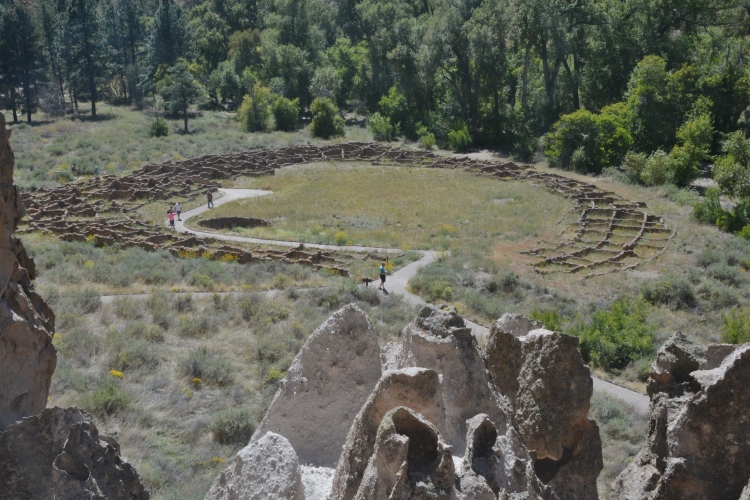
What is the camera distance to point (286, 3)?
8038cm

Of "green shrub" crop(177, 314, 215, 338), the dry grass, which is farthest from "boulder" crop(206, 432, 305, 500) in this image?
"green shrub" crop(177, 314, 215, 338)

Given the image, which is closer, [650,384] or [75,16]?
[650,384]

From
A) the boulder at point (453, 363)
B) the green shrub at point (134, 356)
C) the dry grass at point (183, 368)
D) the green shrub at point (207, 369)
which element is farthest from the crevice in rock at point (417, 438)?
the green shrub at point (134, 356)

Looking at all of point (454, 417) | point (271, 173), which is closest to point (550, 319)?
point (454, 417)

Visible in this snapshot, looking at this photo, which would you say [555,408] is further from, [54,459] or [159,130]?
[159,130]

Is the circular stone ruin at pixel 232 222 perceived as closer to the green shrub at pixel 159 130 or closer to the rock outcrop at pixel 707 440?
the green shrub at pixel 159 130

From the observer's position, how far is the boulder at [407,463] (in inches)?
159

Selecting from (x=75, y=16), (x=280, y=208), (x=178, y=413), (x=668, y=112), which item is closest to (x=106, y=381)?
(x=178, y=413)

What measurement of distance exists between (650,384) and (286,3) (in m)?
79.6

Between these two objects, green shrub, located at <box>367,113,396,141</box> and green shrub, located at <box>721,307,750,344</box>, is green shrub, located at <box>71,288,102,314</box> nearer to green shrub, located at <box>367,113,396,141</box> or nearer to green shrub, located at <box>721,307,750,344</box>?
green shrub, located at <box>721,307,750,344</box>

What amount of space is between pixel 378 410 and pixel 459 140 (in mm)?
51433

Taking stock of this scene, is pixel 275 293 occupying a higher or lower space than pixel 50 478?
lower

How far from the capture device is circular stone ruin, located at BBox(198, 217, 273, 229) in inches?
1316

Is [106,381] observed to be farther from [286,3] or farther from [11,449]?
[286,3]
